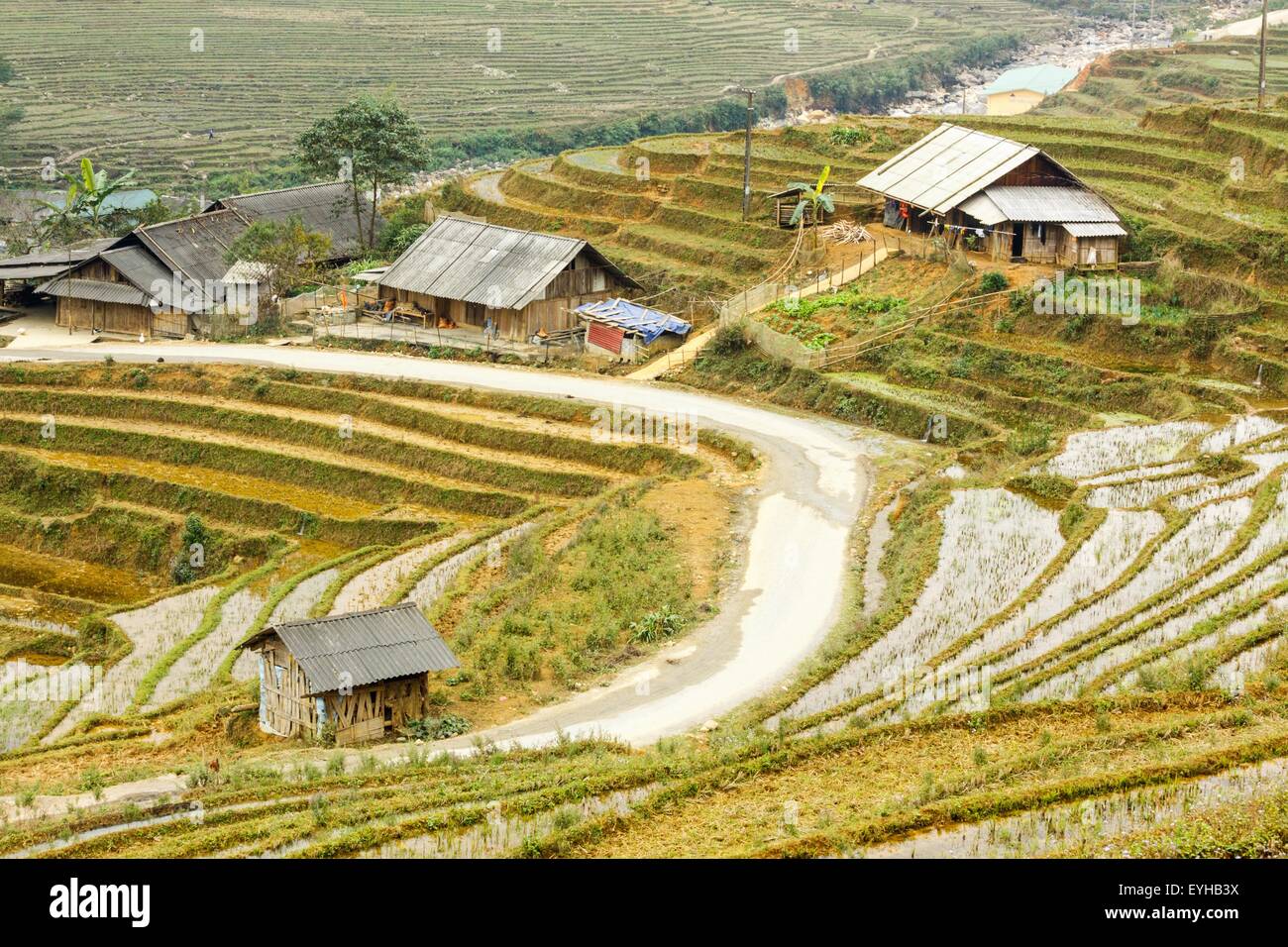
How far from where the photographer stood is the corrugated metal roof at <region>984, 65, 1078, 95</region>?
89.3 m

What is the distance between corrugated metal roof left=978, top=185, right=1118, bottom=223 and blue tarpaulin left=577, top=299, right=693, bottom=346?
28.5ft

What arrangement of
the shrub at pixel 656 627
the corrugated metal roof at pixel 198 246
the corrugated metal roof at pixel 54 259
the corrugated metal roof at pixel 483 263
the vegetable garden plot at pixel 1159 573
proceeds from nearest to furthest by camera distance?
the vegetable garden plot at pixel 1159 573 < the shrub at pixel 656 627 < the corrugated metal roof at pixel 483 263 < the corrugated metal roof at pixel 198 246 < the corrugated metal roof at pixel 54 259

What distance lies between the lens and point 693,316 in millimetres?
43938

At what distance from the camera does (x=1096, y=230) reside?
3941cm

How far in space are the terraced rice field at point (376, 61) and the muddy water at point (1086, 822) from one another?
233ft

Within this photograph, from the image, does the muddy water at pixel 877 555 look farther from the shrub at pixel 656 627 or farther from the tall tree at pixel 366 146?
the tall tree at pixel 366 146

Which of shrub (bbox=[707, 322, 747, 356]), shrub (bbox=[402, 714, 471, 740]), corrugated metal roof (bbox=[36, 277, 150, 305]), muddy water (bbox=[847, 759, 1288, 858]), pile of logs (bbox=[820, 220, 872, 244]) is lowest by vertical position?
shrub (bbox=[402, 714, 471, 740])

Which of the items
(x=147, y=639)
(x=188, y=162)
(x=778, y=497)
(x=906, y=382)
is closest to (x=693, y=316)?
(x=906, y=382)

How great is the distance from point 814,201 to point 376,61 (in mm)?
65563

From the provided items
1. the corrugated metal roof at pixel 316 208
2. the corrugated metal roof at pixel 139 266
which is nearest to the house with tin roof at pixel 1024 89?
the corrugated metal roof at pixel 316 208

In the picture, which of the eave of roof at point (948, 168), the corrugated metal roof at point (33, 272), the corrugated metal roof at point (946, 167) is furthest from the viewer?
the corrugated metal roof at point (33, 272)

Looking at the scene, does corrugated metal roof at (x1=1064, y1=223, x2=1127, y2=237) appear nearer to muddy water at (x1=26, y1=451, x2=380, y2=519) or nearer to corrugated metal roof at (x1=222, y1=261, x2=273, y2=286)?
muddy water at (x1=26, y1=451, x2=380, y2=519)

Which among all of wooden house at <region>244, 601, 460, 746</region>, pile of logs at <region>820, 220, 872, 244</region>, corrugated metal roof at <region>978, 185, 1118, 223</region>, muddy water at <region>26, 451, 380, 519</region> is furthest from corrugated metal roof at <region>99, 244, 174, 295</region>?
wooden house at <region>244, 601, 460, 746</region>

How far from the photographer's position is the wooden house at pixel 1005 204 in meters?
39.8
